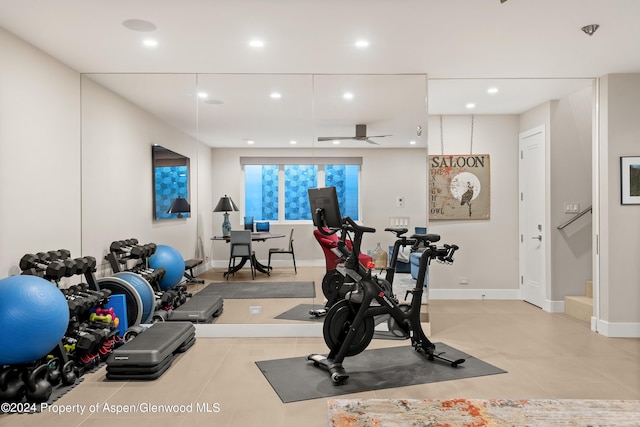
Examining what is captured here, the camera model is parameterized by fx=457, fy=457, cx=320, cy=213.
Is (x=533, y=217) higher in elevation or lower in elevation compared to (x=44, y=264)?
higher

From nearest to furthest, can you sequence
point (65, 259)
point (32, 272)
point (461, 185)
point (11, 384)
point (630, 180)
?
point (11, 384) < point (32, 272) < point (65, 259) < point (630, 180) < point (461, 185)

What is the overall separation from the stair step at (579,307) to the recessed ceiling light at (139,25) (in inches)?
213

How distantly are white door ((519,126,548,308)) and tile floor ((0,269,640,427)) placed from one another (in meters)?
0.98

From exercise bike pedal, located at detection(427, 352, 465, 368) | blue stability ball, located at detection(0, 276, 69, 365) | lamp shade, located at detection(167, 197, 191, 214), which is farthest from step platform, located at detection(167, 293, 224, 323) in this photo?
exercise bike pedal, located at detection(427, 352, 465, 368)

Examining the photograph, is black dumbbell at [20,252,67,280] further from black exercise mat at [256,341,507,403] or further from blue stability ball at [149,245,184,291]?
black exercise mat at [256,341,507,403]

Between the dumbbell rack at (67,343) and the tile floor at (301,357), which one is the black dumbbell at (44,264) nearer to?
the dumbbell rack at (67,343)

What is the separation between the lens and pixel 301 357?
13.3ft

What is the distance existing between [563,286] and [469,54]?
3398mm

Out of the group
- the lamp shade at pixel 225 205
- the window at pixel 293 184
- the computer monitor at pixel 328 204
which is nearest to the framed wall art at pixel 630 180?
the window at pixel 293 184

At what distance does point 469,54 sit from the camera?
423 centimetres

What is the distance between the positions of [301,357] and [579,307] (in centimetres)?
359

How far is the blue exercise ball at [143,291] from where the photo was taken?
174 inches

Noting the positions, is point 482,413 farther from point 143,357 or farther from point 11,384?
point 11,384

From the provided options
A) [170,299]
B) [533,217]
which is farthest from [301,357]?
[533,217]
